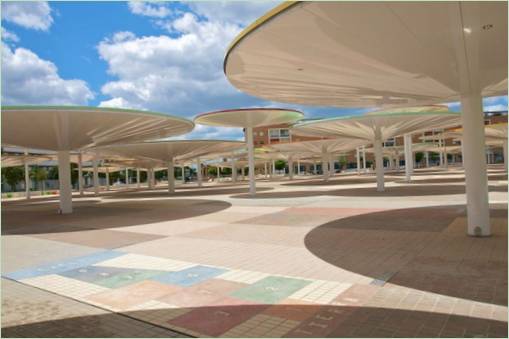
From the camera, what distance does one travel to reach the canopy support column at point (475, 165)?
10664mm

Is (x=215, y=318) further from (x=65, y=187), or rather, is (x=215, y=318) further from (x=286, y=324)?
(x=65, y=187)

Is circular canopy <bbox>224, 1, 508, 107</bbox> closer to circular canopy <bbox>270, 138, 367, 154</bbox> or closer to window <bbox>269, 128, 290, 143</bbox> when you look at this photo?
circular canopy <bbox>270, 138, 367, 154</bbox>

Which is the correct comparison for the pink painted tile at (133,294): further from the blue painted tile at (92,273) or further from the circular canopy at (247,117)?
the circular canopy at (247,117)

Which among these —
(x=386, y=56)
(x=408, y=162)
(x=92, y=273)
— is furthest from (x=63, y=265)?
(x=408, y=162)

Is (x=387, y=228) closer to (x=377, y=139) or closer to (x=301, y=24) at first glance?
(x=301, y=24)

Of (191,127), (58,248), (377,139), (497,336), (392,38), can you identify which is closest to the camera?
(497,336)

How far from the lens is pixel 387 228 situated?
40.4 feet

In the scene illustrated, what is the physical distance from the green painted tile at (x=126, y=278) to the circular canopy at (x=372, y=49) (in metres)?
4.74

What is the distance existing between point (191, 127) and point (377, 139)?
1406 cm

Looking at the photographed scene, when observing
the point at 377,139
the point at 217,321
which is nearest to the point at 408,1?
the point at 217,321

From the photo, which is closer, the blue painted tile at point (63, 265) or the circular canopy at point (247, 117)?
the blue painted tile at point (63, 265)

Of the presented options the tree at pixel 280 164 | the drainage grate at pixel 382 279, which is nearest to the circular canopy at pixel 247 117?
the drainage grate at pixel 382 279

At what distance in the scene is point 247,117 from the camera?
29609 millimetres

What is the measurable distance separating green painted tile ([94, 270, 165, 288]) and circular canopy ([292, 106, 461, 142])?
20.2 m
